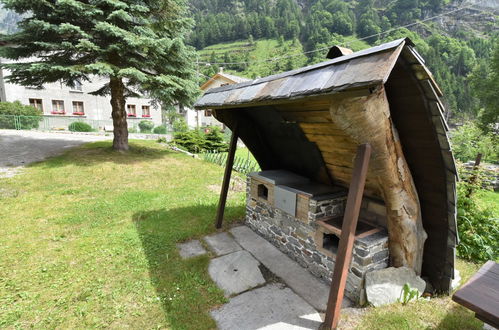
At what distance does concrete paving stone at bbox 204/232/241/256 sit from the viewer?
4.52 m

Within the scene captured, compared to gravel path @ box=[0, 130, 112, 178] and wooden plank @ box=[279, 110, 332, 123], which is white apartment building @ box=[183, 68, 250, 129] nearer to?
gravel path @ box=[0, 130, 112, 178]

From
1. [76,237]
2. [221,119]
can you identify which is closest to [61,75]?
[76,237]

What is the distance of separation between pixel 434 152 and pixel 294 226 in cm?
226

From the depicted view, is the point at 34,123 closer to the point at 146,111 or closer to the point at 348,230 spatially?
the point at 146,111

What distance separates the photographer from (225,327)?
2.82m

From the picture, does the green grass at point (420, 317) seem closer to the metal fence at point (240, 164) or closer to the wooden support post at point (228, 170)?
the wooden support post at point (228, 170)

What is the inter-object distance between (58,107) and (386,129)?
1219 inches

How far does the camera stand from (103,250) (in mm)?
4465

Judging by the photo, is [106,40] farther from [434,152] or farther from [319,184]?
[434,152]

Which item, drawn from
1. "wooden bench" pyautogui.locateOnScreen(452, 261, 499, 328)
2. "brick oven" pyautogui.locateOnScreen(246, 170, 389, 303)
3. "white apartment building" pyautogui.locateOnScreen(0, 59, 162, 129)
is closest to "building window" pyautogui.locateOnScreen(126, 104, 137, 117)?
"white apartment building" pyautogui.locateOnScreen(0, 59, 162, 129)

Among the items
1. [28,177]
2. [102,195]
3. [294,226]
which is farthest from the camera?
[28,177]

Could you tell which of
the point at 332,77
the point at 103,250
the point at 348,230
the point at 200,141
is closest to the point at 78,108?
the point at 200,141

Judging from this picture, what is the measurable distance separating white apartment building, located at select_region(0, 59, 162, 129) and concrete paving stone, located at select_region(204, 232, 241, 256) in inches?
773

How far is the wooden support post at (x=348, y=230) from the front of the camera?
2.59 metres
